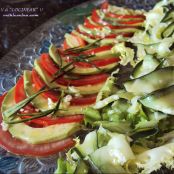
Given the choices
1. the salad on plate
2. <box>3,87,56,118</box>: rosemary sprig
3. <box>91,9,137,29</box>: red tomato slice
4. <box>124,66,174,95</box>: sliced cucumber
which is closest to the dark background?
<box>91,9,137,29</box>: red tomato slice

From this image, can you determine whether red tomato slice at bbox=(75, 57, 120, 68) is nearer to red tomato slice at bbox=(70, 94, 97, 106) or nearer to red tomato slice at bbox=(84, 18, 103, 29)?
red tomato slice at bbox=(70, 94, 97, 106)

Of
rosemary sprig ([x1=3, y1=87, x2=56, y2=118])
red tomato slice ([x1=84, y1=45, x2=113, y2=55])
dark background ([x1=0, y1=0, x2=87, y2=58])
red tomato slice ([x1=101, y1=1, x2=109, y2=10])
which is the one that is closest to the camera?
rosemary sprig ([x1=3, y1=87, x2=56, y2=118])

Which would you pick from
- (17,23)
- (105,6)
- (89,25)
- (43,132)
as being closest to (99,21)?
(89,25)

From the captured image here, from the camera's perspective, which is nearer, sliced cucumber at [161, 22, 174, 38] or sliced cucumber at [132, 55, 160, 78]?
sliced cucumber at [132, 55, 160, 78]

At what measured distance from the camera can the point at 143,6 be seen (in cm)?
336

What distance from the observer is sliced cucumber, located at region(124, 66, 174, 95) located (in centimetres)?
207

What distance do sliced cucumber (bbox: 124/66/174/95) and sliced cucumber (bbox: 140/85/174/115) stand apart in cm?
6

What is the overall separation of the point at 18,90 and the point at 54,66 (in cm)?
28

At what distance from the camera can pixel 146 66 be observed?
2.31 meters

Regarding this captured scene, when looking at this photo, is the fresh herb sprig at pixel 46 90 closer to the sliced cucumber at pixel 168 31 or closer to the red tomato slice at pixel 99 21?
the red tomato slice at pixel 99 21

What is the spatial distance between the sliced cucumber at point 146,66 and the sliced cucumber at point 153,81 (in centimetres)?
14

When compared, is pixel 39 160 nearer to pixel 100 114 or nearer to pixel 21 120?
pixel 21 120

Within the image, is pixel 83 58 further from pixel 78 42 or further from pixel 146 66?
pixel 146 66

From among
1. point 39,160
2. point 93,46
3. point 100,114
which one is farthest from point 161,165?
point 93,46
